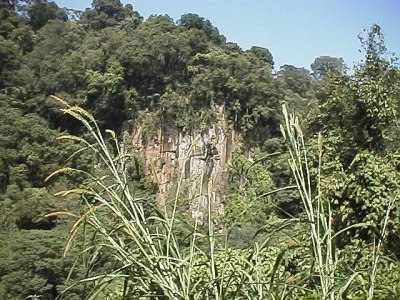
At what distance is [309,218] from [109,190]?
0.23m

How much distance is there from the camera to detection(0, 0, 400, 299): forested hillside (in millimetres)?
612

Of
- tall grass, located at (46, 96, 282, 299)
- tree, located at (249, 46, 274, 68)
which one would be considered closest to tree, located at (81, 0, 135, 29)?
tree, located at (249, 46, 274, 68)

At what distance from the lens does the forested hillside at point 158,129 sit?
612 millimetres

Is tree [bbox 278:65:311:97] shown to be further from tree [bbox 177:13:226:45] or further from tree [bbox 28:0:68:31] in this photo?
tree [bbox 28:0:68:31]

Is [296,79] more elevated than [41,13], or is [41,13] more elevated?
[41,13]

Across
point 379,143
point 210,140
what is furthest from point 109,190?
point 210,140

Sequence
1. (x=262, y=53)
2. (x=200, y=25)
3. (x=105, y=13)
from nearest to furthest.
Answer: (x=200, y=25) < (x=105, y=13) < (x=262, y=53)

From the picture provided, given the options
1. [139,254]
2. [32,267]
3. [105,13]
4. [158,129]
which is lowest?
[32,267]

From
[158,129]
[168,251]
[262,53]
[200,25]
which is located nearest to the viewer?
[168,251]

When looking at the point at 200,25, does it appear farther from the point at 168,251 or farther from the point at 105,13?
the point at 168,251

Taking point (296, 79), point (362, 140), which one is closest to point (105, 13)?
point (296, 79)

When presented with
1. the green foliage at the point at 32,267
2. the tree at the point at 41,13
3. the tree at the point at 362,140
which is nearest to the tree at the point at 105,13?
the tree at the point at 41,13

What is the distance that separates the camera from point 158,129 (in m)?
15.3

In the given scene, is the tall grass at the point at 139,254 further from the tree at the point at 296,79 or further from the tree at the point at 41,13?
the tree at the point at 41,13
